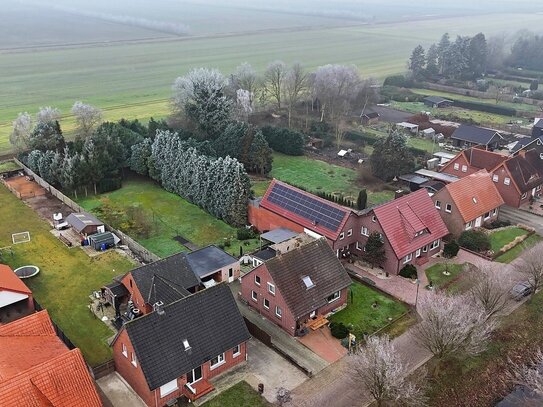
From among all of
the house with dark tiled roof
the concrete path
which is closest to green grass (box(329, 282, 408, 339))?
A: the concrete path

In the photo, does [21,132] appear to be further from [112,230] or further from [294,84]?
[294,84]

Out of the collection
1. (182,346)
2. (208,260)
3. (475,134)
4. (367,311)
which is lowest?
(367,311)

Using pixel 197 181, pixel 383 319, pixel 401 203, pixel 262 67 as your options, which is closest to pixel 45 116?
pixel 197 181

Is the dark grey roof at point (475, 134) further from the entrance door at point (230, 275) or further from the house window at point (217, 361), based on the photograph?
the house window at point (217, 361)

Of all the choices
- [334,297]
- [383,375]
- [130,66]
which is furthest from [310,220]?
[130,66]

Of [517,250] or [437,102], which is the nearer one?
Result: [517,250]
